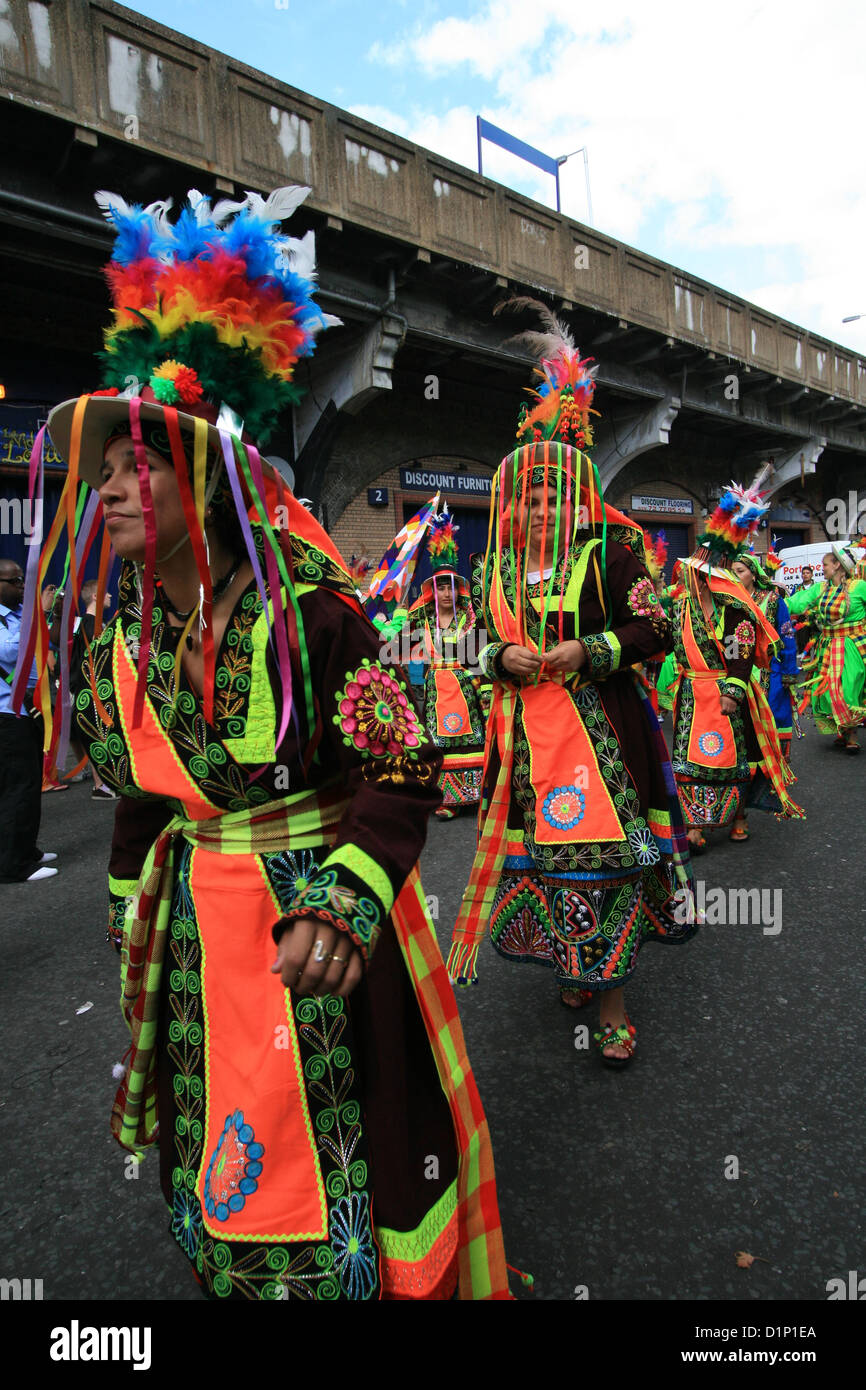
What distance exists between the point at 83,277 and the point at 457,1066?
9210mm

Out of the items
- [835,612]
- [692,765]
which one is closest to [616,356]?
[835,612]

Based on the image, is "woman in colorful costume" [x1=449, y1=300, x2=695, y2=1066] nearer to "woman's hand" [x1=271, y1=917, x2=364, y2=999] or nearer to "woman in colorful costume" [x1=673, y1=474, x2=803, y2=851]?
"woman's hand" [x1=271, y1=917, x2=364, y2=999]

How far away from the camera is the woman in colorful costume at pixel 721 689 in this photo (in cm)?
504

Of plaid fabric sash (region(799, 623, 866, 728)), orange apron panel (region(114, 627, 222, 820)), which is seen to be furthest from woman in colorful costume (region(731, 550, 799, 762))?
orange apron panel (region(114, 627, 222, 820))

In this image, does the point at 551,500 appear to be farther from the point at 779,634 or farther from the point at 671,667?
the point at 779,634

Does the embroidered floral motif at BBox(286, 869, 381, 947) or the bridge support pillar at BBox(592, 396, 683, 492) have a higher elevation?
Result: the bridge support pillar at BBox(592, 396, 683, 492)

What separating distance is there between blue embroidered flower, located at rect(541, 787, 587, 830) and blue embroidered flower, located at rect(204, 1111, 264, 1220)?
1643mm

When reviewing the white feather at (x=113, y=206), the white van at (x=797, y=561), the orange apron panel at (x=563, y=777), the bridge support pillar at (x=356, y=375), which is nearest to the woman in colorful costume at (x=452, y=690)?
the orange apron panel at (x=563, y=777)

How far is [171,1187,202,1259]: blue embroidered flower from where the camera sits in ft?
4.41

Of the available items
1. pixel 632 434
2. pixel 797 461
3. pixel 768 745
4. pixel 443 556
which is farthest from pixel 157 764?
pixel 797 461

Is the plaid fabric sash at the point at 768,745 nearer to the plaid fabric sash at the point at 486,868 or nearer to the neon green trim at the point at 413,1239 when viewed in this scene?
the plaid fabric sash at the point at 486,868

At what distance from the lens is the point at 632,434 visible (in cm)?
1509

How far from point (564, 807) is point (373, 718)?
63.1 inches
